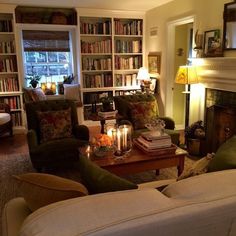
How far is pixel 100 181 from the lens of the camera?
119 cm

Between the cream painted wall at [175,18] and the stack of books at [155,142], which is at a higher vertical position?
the cream painted wall at [175,18]

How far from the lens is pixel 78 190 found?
1.14 meters

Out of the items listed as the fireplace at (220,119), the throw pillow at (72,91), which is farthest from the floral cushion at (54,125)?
the throw pillow at (72,91)

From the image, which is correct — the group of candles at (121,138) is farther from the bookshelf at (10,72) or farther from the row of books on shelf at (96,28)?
the row of books on shelf at (96,28)

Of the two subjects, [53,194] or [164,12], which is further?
[164,12]

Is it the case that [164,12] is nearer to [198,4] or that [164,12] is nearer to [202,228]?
[198,4]

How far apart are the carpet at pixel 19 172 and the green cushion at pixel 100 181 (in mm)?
1671

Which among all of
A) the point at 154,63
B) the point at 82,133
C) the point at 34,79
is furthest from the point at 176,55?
the point at 34,79

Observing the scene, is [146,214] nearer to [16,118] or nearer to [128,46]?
[16,118]

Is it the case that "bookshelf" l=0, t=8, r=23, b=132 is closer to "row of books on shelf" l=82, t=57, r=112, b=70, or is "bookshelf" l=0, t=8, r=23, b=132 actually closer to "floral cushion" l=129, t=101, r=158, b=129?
"row of books on shelf" l=82, t=57, r=112, b=70

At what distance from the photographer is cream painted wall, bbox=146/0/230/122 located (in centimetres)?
364

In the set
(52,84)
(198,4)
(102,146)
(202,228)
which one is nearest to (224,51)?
(198,4)

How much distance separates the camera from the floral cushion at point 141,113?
3641 millimetres

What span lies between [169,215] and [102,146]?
1642 mm
